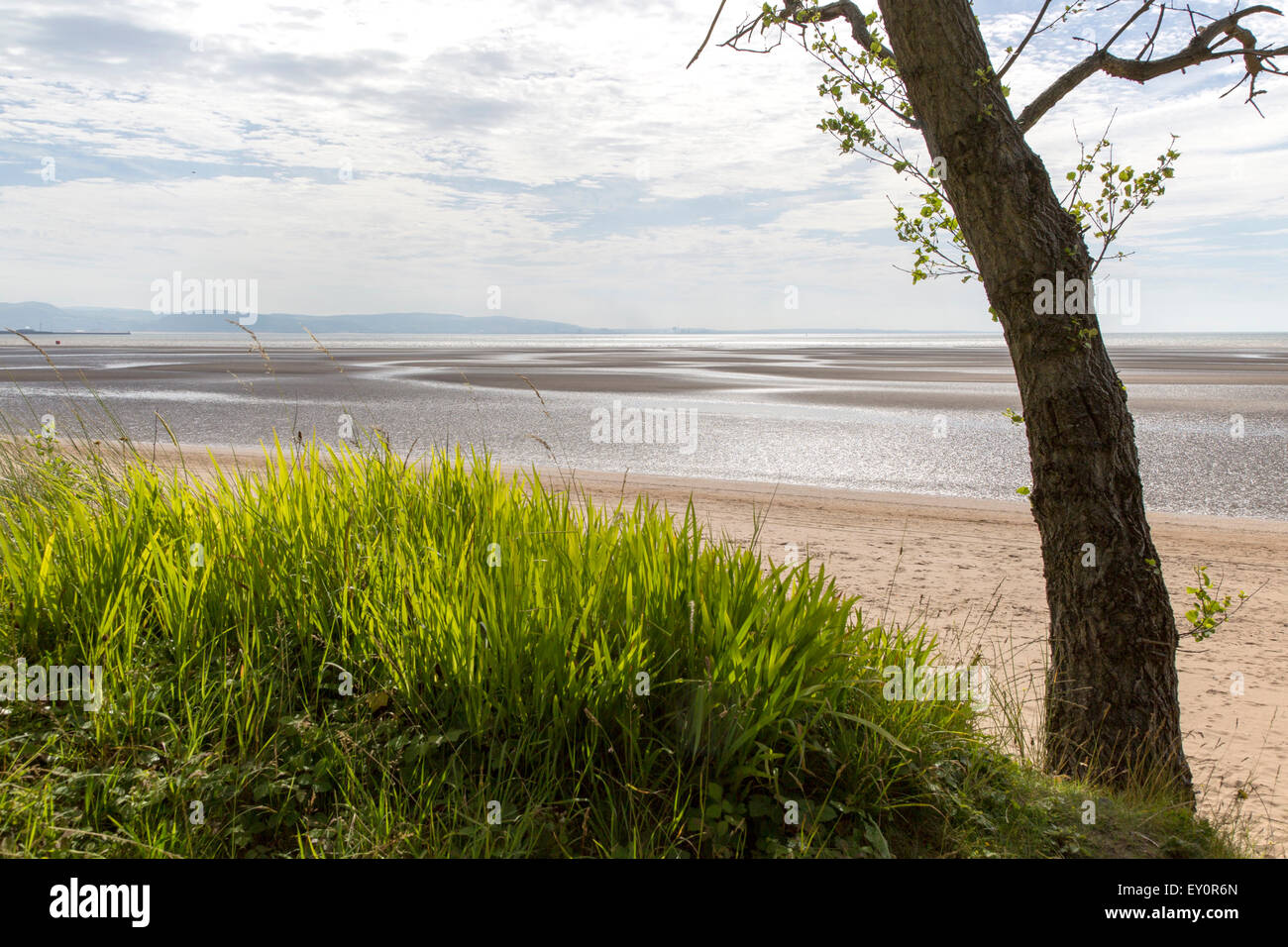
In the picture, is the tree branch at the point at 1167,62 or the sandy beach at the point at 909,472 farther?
the sandy beach at the point at 909,472

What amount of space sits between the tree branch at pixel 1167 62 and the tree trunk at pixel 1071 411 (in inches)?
27.7

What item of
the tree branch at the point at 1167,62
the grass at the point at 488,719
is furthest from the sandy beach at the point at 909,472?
the tree branch at the point at 1167,62

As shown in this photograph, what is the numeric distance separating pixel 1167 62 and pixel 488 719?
14.7ft

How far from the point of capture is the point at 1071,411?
12.8 feet

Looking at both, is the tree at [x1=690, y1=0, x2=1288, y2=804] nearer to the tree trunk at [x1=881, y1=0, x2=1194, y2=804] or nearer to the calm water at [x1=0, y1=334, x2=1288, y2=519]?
the tree trunk at [x1=881, y1=0, x2=1194, y2=804]

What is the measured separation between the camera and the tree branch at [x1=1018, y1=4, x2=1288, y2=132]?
4.35 m

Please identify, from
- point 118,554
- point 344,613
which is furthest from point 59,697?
point 344,613

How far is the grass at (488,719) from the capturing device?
9.05 ft
